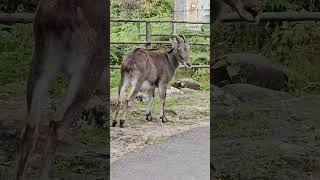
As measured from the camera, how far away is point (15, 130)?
3.03m

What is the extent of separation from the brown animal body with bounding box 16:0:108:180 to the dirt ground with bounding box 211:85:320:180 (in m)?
0.81

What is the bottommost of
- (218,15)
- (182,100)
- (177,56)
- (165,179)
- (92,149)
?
(165,179)

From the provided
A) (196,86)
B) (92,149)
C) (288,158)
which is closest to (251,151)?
(288,158)

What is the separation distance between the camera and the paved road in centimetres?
318

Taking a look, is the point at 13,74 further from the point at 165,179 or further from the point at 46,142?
the point at 165,179

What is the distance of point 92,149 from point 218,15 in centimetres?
111

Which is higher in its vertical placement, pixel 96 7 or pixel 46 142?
pixel 96 7

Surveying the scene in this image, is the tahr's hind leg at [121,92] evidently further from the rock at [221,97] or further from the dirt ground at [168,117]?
the rock at [221,97]

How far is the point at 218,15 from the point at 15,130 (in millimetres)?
1389

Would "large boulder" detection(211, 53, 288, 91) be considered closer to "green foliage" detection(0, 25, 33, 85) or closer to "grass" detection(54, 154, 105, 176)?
"grass" detection(54, 154, 105, 176)

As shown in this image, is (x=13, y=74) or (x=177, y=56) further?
(x=177, y=56)

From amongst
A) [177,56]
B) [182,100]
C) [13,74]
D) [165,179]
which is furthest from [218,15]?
[13,74]

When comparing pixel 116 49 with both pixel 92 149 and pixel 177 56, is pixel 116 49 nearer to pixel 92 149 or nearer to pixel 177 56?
pixel 177 56

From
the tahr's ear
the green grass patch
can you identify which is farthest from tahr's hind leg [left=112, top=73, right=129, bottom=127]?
the tahr's ear
